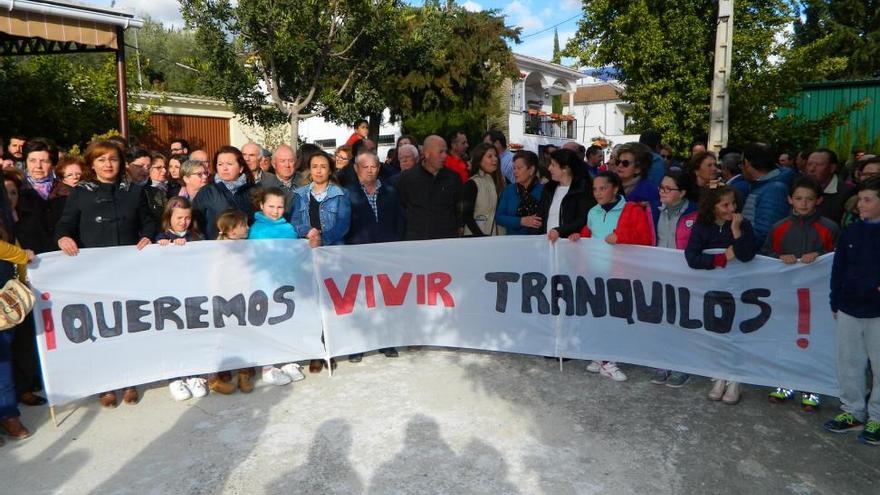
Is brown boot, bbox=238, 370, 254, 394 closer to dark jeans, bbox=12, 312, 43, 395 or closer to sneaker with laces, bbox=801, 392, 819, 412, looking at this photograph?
dark jeans, bbox=12, 312, 43, 395

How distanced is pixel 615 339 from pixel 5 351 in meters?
4.22

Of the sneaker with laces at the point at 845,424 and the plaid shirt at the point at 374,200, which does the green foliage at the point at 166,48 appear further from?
the sneaker with laces at the point at 845,424

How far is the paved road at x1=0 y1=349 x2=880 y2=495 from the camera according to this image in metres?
3.51

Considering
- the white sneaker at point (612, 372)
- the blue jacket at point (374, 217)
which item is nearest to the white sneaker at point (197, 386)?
the blue jacket at point (374, 217)

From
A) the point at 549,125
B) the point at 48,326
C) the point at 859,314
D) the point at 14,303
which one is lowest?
the point at 48,326

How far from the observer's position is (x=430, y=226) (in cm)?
579

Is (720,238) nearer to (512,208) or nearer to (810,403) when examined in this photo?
(810,403)

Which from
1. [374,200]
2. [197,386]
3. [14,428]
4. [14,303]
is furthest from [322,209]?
[14,428]

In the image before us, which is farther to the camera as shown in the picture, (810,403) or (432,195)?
(432,195)

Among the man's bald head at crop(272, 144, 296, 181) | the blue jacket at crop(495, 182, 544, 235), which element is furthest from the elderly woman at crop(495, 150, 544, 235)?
the man's bald head at crop(272, 144, 296, 181)

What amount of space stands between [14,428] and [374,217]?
297cm

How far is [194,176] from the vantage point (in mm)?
5387

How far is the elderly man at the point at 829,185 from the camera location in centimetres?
566

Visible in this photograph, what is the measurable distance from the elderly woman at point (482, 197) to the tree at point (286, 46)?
25.8ft
